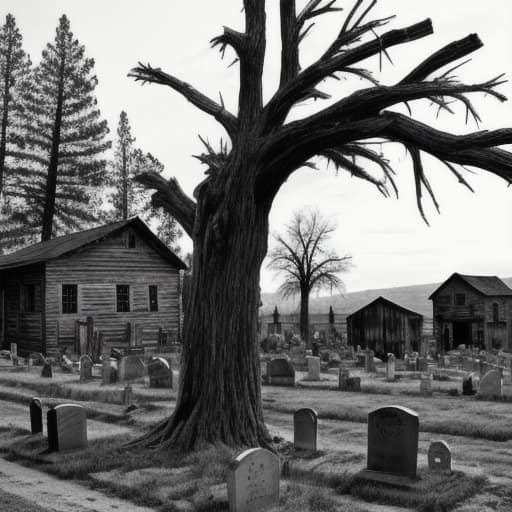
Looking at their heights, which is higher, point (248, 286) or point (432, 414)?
point (248, 286)

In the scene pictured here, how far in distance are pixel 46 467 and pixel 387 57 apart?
26.1 feet

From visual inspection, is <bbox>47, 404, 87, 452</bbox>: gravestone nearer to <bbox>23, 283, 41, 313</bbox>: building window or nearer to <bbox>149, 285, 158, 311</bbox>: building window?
<bbox>23, 283, 41, 313</bbox>: building window

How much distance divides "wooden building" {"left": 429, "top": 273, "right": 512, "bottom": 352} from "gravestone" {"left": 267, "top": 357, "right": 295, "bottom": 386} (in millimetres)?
21821

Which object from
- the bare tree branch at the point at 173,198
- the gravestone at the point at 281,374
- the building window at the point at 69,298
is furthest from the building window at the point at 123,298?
the bare tree branch at the point at 173,198

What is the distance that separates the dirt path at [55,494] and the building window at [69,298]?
20.0 m

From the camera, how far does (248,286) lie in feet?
35.5

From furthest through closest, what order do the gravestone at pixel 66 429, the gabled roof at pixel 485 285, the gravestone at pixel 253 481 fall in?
the gabled roof at pixel 485 285
the gravestone at pixel 66 429
the gravestone at pixel 253 481

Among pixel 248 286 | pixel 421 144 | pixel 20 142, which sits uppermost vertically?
pixel 20 142

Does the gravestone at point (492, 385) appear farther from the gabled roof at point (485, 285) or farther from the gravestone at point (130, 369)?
the gabled roof at point (485, 285)

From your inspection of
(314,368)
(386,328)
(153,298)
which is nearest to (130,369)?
(314,368)

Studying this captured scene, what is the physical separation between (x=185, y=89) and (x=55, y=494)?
682 cm

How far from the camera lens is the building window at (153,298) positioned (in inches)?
1276

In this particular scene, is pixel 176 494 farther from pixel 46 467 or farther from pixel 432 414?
pixel 432 414

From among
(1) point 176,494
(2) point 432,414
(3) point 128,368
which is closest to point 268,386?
(3) point 128,368
